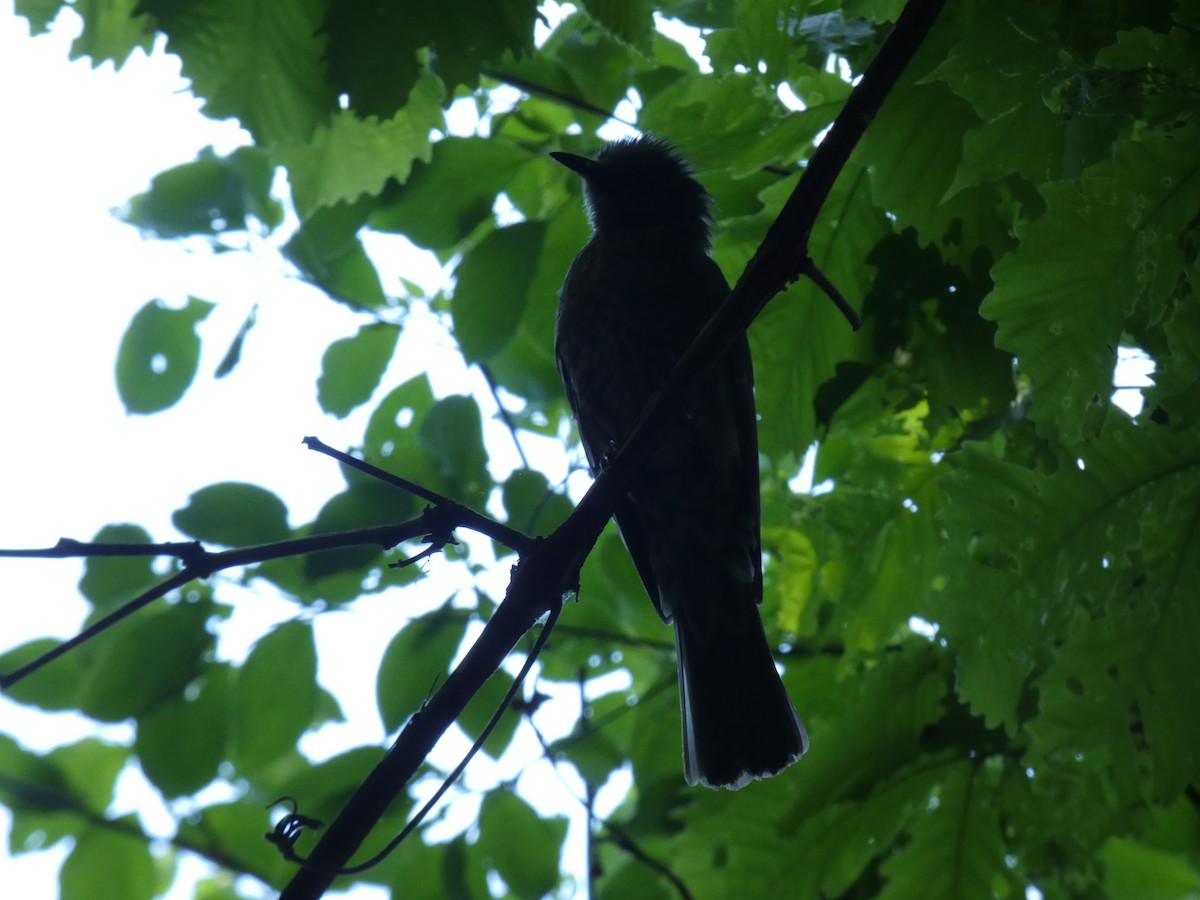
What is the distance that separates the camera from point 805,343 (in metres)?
2.54

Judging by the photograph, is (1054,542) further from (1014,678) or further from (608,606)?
(608,606)

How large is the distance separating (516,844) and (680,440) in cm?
122

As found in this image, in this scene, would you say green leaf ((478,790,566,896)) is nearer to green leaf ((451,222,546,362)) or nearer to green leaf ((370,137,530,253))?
green leaf ((451,222,546,362))

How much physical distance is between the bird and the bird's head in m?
0.08

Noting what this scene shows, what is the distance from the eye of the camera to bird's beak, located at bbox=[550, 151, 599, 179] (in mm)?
2962

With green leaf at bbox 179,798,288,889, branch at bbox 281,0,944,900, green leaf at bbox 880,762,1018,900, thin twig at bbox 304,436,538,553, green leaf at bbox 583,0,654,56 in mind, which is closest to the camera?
branch at bbox 281,0,944,900

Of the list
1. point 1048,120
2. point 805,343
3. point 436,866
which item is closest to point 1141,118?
point 1048,120

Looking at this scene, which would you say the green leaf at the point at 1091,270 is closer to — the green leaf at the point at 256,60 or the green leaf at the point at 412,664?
the green leaf at the point at 256,60

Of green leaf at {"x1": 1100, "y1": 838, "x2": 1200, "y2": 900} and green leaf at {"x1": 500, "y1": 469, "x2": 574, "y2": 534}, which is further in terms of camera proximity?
green leaf at {"x1": 1100, "y1": 838, "x2": 1200, "y2": 900}

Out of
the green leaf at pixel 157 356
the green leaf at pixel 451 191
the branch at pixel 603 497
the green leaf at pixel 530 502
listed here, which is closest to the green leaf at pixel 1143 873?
the green leaf at pixel 530 502

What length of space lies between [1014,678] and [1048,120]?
100 centimetres

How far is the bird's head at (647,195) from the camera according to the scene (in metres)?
3.77

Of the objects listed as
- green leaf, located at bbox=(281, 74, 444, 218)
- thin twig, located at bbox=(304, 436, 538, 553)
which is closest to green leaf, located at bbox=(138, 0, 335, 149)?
green leaf, located at bbox=(281, 74, 444, 218)

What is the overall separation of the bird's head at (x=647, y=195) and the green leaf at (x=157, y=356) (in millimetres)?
1305
